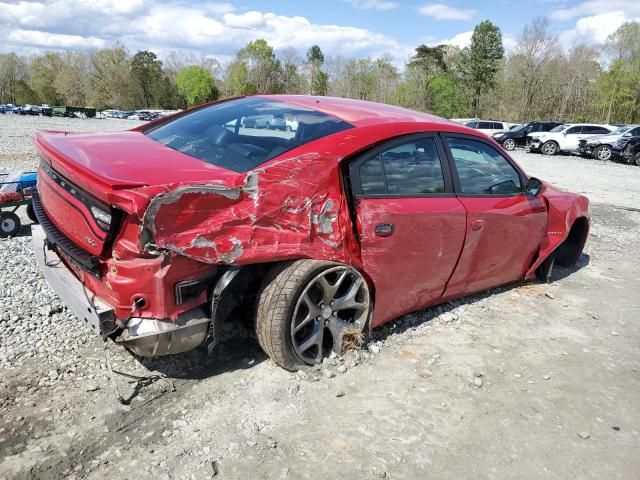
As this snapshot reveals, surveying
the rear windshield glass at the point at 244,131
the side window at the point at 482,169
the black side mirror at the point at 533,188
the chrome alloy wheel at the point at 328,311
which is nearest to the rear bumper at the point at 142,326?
the chrome alloy wheel at the point at 328,311

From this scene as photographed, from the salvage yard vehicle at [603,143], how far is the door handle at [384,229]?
76.4 ft

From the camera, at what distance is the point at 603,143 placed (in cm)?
2275

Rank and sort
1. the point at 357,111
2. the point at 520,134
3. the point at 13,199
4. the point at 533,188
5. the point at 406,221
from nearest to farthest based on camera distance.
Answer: the point at 406,221 → the point at 357,111 → the point at 533,188 → the point at 13,199 → the point at 520,134

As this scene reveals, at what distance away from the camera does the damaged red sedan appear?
100 inches

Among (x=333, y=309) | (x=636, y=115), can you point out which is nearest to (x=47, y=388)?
(x=333, y=309)

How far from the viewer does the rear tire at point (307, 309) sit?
2930 millimetres

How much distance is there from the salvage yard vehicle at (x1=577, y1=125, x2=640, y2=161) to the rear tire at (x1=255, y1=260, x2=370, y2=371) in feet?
77.1

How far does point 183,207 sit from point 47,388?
1.45 m

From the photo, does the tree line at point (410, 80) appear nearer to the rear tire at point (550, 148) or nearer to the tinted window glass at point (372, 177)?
the rear tire at point (550, 148)

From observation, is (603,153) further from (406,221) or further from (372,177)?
(372,177)

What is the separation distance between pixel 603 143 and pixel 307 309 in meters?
24.0

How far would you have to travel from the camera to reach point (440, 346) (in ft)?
→ 12.3

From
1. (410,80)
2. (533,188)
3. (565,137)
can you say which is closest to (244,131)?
(533,188)

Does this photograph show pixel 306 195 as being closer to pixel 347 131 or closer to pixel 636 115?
pixel 347 131
